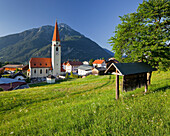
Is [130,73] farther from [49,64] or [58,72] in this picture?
[49,64]

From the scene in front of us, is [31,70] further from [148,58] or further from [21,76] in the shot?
[148,58]

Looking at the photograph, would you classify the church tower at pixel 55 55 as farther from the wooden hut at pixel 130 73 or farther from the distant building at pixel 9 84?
the wooden hut at pixel 130 73

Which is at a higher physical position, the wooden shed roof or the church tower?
the church tower

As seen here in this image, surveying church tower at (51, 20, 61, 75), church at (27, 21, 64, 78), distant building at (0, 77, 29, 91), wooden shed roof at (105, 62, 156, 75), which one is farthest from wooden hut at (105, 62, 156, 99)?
church at (27, 21, 64, 78)

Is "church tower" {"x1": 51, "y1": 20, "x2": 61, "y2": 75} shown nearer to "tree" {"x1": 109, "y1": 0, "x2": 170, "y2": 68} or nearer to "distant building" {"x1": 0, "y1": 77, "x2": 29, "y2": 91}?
"distant building" {"x1": 0, "y1": 77, "x2": 29, "y2": 91}

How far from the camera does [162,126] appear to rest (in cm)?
378

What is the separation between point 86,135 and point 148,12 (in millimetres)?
12921

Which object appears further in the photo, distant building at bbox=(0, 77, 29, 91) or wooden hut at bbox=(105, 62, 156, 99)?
distant building at bbox=(0, 77, 29, 91)

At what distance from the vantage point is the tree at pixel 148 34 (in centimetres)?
883

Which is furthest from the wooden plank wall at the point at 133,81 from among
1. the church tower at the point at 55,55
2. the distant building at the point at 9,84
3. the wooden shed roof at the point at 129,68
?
the church tower at the point at 55,55

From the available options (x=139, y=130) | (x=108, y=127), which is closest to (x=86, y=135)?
(x=108, y=127)

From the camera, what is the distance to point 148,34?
31.4ft

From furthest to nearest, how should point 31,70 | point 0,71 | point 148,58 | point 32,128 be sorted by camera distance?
point 0,71
point 31,70
point 148,58
point 32,128

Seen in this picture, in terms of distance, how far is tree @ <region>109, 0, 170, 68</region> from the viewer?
883 centimetres
